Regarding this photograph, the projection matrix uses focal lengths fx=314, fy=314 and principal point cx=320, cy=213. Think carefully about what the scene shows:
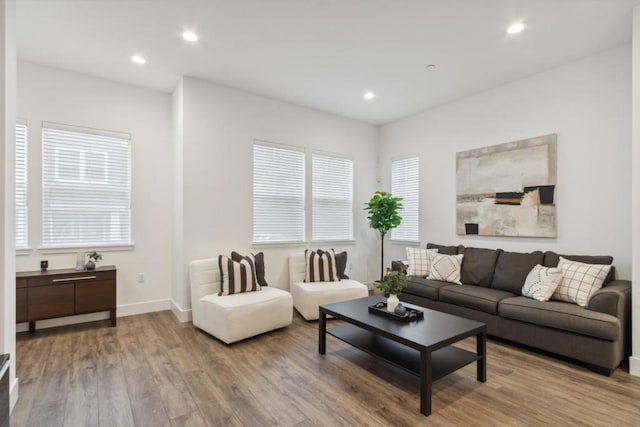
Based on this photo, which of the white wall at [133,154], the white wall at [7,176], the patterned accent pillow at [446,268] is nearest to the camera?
the white wall at [7,176]

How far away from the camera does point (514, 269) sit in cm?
366

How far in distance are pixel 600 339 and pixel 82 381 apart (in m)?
4.25

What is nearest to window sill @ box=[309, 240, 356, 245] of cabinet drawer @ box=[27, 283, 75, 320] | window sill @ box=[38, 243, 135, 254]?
window sill @ box=[38, 243, 135, 254]

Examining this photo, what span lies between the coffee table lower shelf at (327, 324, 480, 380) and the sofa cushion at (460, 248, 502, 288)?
156cm

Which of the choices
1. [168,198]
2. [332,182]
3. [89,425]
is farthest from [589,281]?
[168,198]

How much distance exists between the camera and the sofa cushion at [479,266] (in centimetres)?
393

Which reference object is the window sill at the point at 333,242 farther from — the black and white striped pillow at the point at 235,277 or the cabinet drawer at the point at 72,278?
the cabinet drawer at the point at 72,278

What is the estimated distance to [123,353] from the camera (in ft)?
10.0

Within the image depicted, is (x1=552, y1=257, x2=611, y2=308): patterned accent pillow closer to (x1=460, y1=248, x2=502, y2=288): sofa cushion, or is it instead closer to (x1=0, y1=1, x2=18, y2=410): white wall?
(x1=460, y1=248, x2=502, y2=288): sofa cushion

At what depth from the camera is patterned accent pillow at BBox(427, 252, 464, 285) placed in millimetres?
4109

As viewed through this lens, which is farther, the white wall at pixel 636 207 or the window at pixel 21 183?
the window at pixel 21 183

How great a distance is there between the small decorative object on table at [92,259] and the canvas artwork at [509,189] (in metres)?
4.81

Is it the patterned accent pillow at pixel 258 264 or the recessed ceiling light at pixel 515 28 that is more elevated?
the recessed ceiling light at pixel 515 28

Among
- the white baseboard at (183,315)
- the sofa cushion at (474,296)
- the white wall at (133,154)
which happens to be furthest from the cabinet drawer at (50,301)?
the sofa cushion at (474,296)
